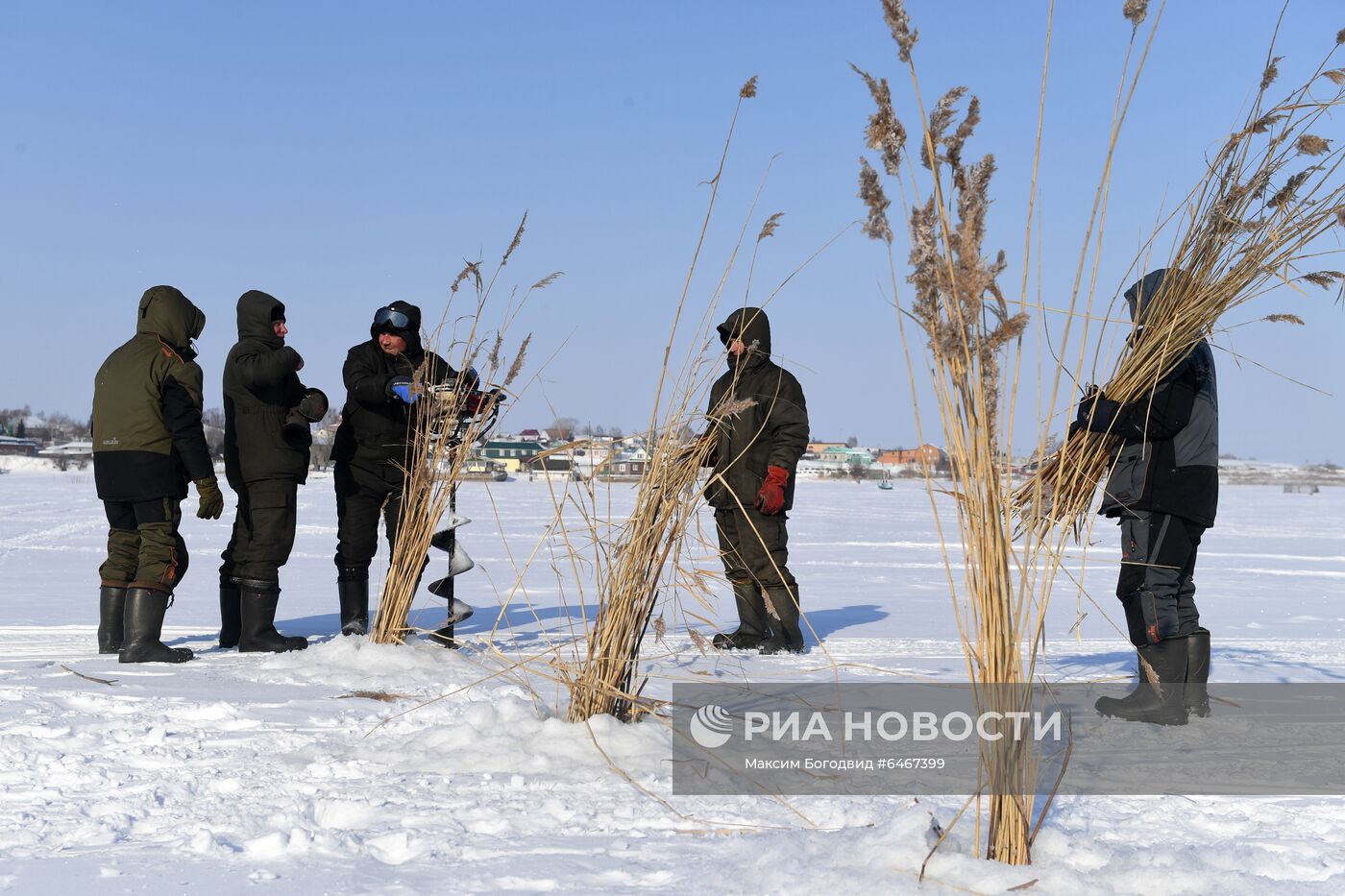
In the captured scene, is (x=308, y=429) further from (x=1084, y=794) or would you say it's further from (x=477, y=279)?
(x=1084, y=794)

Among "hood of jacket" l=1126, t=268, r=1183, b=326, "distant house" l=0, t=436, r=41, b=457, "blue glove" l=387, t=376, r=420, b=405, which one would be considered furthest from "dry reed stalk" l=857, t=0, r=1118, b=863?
"distant house" l=0, t=436, r=41, b=457

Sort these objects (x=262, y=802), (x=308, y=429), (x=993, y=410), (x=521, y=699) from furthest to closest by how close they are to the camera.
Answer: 1. (x=308, y=429)
2. (x=521, y=699)
3. (x=262, y=802)
4. (x=993, y=410)

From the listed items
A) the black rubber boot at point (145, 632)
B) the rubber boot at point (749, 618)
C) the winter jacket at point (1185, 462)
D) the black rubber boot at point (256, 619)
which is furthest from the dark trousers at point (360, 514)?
the winter jacket at point (1185, 462)

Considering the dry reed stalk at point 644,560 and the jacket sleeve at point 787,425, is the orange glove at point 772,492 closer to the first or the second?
the jacket sleeve at point 787,425

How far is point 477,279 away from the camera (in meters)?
3.55

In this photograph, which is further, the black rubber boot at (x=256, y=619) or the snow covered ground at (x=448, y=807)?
the black rubber boot at (x=256, y=619)

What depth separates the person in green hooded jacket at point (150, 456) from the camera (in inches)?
139

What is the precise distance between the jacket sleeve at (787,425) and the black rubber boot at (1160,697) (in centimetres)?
169

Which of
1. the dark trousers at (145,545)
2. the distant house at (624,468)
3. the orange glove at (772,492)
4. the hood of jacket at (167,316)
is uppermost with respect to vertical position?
the hood of jacket at (167,316)

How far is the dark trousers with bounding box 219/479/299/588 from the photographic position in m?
3.78

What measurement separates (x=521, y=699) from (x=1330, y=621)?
16.7 feet

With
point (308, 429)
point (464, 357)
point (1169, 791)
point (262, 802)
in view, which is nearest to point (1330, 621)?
point (1169, 791)

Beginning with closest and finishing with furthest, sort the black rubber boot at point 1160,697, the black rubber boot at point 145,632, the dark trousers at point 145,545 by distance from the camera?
1. the black rubber boot at point 1160,697
2. the black rubber boot at point 145,632
3. the dark trousers at point 145,545

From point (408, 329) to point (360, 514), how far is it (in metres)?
0.74
